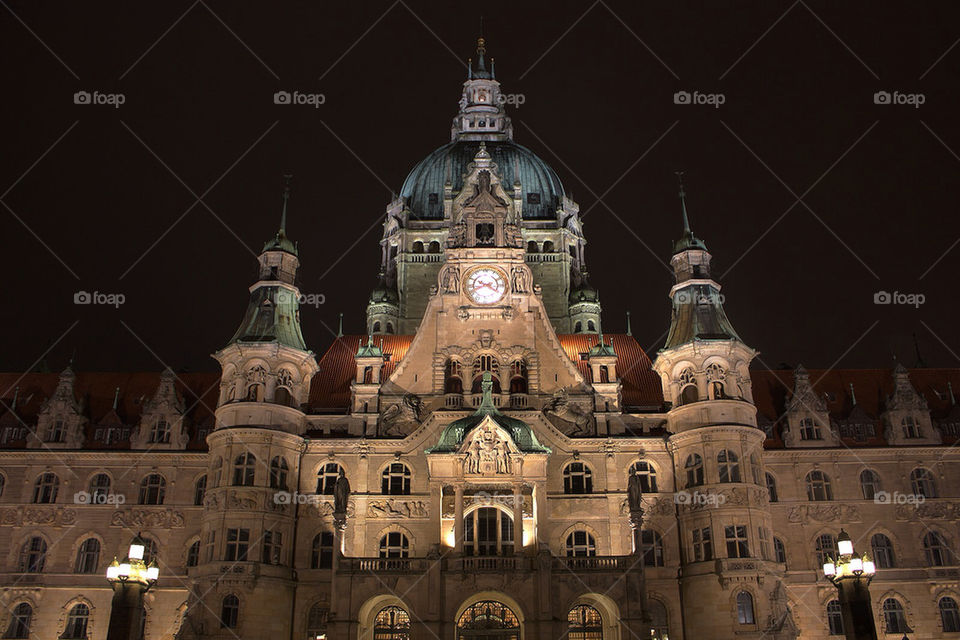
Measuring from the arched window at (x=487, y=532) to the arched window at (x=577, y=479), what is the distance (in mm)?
4685

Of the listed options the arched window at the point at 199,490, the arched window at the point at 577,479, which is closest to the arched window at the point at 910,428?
the arched window at the point at 577,479

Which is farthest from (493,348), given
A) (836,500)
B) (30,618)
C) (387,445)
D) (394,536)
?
(30,618)

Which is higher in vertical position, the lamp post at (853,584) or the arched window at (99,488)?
the arched window at (99,488)

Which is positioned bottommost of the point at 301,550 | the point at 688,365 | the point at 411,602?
the point at 411,602

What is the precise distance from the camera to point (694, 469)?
44.2 meters

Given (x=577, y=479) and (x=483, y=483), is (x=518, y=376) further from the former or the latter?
(x=483, y=483)

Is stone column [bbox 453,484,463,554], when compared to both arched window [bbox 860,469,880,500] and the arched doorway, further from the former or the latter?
arched window [bbox 860,469,880,500]

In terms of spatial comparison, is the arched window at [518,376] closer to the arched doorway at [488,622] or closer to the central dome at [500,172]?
the arched doorway at [488,622]

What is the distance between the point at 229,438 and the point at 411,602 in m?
12.6

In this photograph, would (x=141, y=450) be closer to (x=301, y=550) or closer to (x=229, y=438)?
(x=229, y=438)

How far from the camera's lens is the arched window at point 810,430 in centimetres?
4762

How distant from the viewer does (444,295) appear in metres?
48.6

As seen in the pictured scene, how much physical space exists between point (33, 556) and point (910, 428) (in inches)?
1787

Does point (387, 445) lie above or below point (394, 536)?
above
